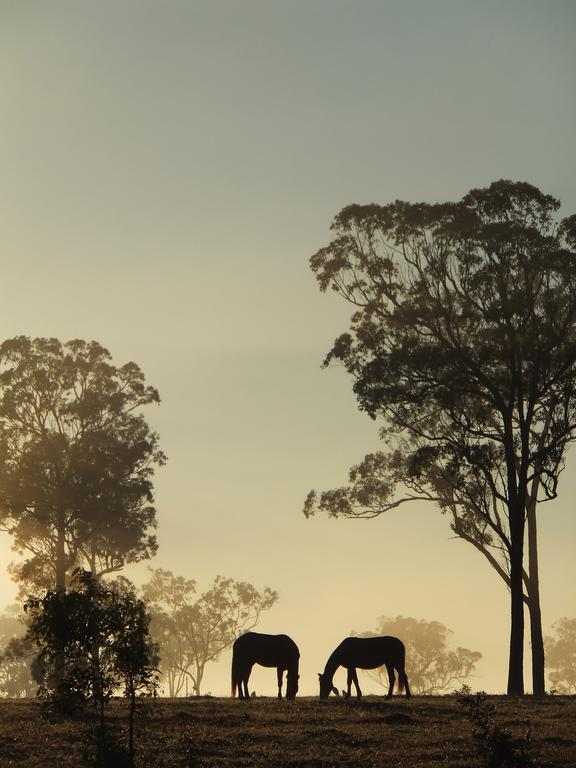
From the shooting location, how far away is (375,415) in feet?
175

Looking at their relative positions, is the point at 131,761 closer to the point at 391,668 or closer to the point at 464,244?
the point at 391,668

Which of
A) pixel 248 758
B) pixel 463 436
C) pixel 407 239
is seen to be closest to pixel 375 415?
pixel 463 436

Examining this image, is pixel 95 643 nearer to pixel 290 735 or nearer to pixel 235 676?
pixel 290 735

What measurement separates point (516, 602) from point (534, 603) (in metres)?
7.38

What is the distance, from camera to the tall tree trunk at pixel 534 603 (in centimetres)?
5134

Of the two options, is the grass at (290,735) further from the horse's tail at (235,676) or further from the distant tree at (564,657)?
the distant tree at (564,657)

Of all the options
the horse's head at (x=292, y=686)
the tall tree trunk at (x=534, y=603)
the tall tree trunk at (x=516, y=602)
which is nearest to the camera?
the horse's head at (x=292, y=686)


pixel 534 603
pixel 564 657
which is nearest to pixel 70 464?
pixel 534 603

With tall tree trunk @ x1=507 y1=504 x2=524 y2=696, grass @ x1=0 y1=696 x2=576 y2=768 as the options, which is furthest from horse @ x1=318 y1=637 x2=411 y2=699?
tall tree trunk @ x1=507 y1=504 x2=524 y2=696

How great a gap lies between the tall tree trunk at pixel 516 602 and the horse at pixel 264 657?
1201cm

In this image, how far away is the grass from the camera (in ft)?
86.5

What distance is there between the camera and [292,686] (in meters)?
39.6

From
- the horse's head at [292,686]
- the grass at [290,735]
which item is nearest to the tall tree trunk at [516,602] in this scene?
the grass at [290,735]

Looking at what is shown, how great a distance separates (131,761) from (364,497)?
3587cm
